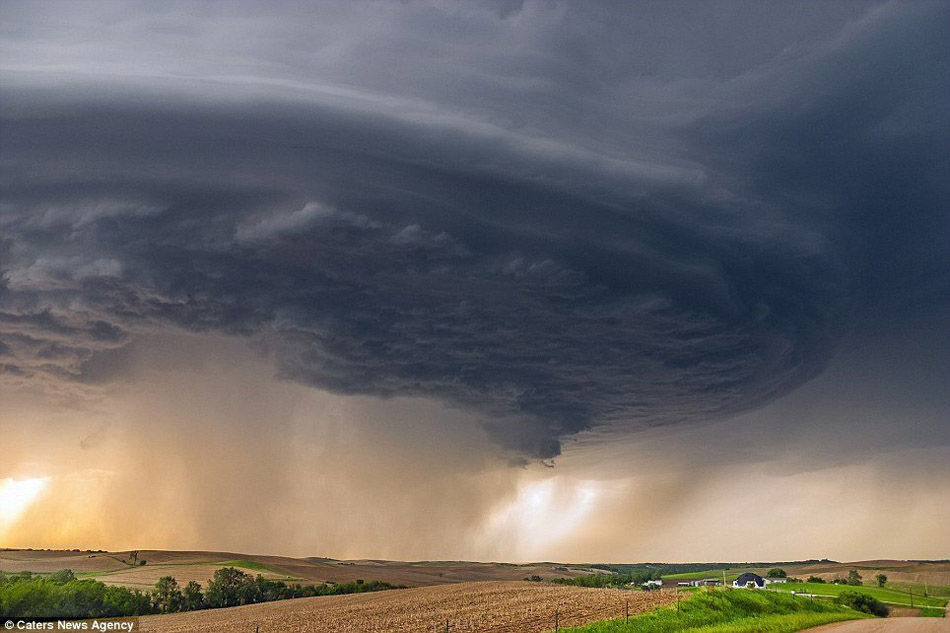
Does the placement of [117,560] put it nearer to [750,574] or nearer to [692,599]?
[750,574]

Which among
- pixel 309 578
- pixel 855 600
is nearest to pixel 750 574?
pixel 855 600

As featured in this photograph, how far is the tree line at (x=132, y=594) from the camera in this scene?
84938mm

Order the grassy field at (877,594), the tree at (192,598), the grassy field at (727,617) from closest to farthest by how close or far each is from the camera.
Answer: the grassy field at (727,617)
the tree at (192,598)
the grassy field at (877,594)

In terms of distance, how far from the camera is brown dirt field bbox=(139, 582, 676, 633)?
218 feet

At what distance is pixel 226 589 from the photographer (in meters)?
132

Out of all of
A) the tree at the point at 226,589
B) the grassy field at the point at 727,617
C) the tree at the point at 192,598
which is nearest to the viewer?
the grassy field at the point at 727,617

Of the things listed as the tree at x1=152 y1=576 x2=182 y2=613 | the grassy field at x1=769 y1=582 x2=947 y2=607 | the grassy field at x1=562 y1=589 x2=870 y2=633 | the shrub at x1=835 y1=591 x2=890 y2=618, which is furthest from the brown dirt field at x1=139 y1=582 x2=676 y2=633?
the grassy field at x1=769 y1=582 x2=947 y2=607

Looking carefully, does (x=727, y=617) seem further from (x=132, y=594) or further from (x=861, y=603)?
(x=132, y=594)

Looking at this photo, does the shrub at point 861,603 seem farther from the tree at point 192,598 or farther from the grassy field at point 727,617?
the tree at point 192,598

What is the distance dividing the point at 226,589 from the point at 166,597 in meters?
13.2

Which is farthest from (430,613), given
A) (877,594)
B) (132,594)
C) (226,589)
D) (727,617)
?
(877,594)

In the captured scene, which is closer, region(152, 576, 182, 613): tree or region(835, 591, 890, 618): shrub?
region(835, 591, 890, 618): shrub

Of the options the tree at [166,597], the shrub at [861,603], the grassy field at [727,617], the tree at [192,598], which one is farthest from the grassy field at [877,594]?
the tree at [166,597]

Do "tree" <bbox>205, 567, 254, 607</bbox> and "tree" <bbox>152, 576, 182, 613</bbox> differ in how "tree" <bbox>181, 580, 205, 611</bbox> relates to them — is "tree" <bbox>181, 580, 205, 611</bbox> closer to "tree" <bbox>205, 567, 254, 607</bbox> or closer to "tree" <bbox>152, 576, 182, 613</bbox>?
"tree" <bbox>152, 576, 182, 613</bbox>
